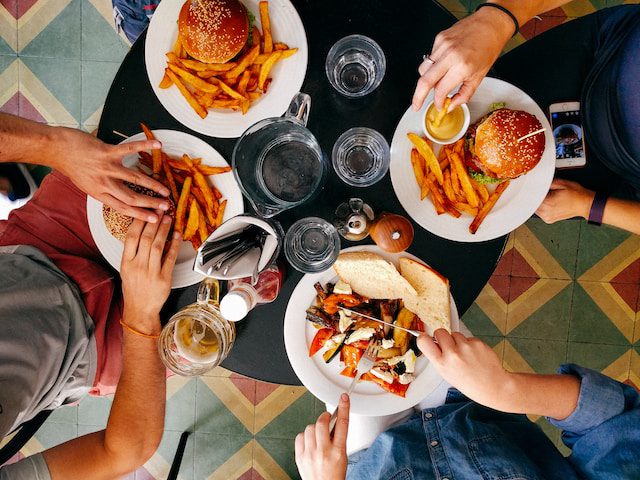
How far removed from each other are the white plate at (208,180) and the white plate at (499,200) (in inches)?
19.9

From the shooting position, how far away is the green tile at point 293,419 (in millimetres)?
2715

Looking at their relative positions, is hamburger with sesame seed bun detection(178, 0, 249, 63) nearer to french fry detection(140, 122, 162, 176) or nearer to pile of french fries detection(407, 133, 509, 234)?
french fry detection(140, 122, 162, 176)

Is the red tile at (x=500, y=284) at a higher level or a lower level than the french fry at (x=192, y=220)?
lower

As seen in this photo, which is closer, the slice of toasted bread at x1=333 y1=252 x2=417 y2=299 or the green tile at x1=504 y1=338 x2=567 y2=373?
the slice of toasted bread at x1=333 y1=252 x2=417 y2=299

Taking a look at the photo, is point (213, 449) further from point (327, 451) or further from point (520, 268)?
point (520, 268)

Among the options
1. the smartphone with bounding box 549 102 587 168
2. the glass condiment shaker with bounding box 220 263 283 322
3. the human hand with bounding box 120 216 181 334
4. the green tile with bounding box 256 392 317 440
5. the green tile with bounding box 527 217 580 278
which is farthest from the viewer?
the green tile with bounding box 256 392 317 440

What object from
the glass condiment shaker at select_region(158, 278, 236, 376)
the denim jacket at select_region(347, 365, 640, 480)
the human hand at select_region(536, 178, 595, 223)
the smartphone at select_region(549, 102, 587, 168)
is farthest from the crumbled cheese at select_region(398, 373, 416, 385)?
the smartphone at select_region(549, 102, 587, 168)

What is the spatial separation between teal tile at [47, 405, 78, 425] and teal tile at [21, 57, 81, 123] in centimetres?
153

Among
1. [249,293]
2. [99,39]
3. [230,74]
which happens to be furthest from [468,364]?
[99,39]

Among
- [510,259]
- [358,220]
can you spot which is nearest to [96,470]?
[358,220]

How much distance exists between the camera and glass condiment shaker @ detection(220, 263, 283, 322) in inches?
53.6

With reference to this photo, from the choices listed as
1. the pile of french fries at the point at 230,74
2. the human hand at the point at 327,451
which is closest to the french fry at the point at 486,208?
the human hand at the point at 327,451

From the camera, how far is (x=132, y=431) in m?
1.67

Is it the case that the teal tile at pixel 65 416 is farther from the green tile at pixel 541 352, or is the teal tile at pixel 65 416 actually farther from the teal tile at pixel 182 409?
the green tile at pixel 541 352
